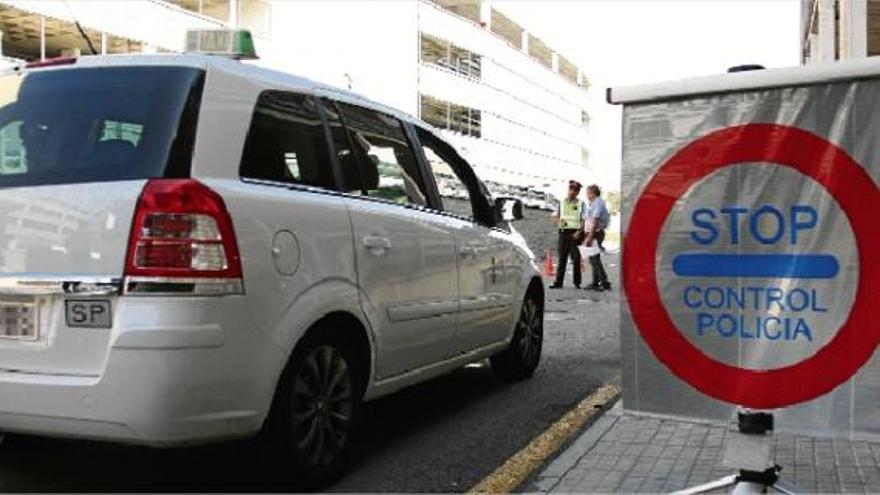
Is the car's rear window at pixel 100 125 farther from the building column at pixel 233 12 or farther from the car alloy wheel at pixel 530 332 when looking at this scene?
the building column at pixel 233 12

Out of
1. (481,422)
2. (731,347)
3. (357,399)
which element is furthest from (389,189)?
(731,347)

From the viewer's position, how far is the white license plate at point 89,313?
3543 millimetres

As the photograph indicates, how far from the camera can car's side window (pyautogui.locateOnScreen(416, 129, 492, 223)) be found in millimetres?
5723

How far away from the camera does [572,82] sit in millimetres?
82688

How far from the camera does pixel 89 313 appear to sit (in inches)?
140

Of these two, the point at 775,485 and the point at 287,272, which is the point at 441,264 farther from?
the point at 775,485

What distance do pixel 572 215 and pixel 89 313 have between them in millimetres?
11593

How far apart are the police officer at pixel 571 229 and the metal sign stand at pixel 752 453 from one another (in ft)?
37.7

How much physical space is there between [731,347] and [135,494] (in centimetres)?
260

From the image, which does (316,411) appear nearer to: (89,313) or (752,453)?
(89,313)

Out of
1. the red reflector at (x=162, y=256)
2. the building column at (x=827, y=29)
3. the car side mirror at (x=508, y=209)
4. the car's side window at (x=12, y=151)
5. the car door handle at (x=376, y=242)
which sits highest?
the building column at (x=827, y=29)

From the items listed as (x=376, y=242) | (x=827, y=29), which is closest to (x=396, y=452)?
(x=376, y=242)

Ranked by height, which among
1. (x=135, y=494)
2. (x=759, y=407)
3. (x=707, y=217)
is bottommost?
(x=135, y=494)

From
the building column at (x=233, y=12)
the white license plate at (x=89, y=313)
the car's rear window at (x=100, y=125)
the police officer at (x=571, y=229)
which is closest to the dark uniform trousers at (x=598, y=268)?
the police officer at (x=571, y=229)
